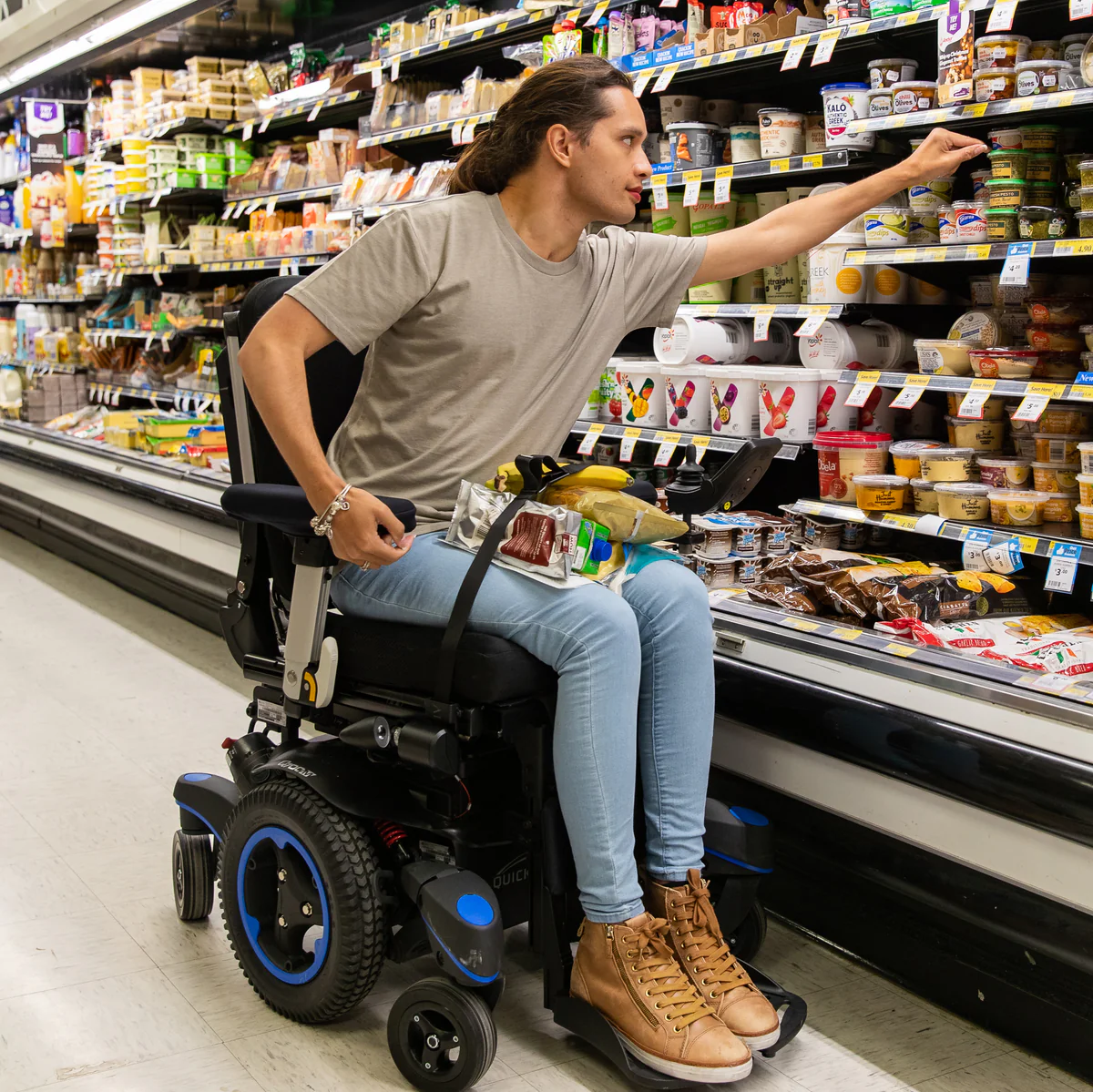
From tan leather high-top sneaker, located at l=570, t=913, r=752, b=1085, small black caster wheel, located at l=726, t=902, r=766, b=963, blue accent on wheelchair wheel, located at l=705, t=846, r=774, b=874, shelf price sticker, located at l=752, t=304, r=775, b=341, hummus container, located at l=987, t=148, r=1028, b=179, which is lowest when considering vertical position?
small black caster wheel, located at l=726, t=902, r=766, b=963

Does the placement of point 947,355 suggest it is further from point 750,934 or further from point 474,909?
point 474,909

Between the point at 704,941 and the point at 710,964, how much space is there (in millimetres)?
33

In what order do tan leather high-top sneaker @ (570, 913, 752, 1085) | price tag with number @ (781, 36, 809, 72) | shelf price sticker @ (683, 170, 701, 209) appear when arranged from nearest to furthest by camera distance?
tan leather high-top sneaker @ (570, 913, 752, 1085), price tag with number @ (781, 36, 809, 72), shelf price sticker @ (683, 170, 701, 209)

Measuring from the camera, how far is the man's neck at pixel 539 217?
2.04m

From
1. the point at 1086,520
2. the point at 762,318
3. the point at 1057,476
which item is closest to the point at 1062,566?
the point at 1086,520

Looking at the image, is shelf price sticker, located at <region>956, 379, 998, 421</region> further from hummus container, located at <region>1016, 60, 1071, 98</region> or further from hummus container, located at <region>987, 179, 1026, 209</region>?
hummus container, located at <region>1016, 60, 1071, 98</region>

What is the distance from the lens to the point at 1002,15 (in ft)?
7.41

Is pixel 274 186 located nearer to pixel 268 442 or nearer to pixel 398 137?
pixel 398 137

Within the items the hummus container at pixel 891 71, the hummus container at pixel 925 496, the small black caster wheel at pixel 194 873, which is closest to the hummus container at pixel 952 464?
the hummus container at pixel 925 496

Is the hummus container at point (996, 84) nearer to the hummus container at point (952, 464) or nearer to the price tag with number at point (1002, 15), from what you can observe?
the price tag with number at point (1002, 15)

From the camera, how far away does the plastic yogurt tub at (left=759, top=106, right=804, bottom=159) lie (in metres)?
2.88

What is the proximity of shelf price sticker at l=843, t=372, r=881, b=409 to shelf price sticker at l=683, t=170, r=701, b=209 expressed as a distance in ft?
2.10

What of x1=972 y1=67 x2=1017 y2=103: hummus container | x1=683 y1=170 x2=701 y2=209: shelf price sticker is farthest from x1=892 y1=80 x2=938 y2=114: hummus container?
x1=683 y1=170 x2=701 y2=209: shelf price sticker

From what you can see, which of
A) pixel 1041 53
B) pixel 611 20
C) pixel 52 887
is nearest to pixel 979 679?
pixel 1041 53
